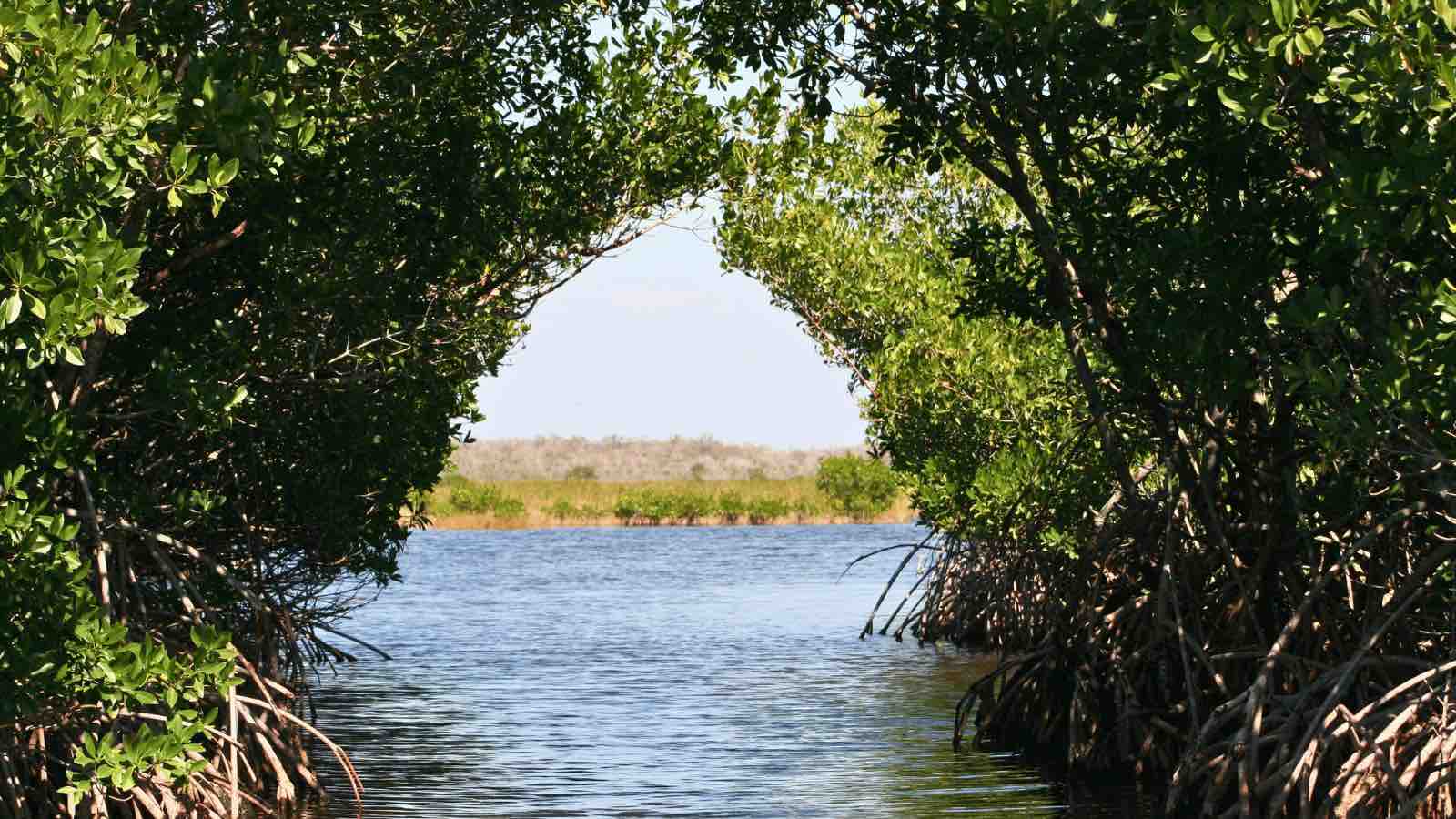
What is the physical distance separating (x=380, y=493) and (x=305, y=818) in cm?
253

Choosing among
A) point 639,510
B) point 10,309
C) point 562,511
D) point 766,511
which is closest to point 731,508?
point 766,511

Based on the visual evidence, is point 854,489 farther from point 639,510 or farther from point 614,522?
point 614,522

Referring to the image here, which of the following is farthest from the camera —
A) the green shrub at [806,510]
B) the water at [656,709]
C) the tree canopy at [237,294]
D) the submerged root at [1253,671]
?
the green shrub at [806,510]

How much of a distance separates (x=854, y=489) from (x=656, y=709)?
1451 inches

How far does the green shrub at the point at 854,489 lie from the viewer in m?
53.4

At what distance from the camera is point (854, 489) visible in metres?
53.8

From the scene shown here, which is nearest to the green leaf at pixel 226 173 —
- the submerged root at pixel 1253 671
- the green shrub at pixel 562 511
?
the submerged root at pixel 1253 671

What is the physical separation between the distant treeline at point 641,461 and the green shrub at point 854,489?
150 feet

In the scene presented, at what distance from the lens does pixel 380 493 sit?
41.8ft

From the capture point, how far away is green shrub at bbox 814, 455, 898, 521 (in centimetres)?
5341

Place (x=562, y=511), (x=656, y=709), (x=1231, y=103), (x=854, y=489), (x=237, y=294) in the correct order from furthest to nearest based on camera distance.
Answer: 1. (x=562, y=511)
2. (x=854, y=489)
3. (x=656, y=709)
4. (x=237, y=294)
5. (x=1231, y=103)

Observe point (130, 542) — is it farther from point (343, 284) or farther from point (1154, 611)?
point (1154, 611)

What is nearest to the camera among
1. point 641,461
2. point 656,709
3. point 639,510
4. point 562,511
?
point 656,709

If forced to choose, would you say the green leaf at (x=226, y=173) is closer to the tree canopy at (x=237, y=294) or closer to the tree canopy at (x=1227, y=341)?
the tree canopy at (x=237, y=294)
